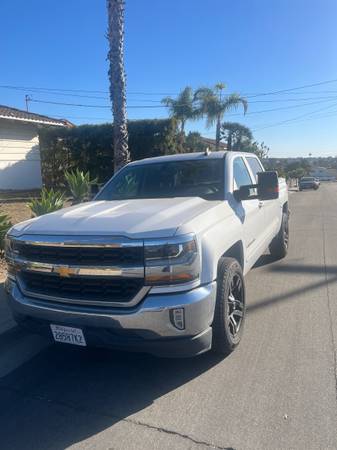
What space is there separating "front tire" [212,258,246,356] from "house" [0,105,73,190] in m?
16.1

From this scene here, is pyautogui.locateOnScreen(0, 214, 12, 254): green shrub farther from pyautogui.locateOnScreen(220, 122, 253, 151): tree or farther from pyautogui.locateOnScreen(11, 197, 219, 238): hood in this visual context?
pyautogui.locateOnScreen(220, 122, 253, 151): tree

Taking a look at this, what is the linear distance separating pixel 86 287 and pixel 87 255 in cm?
26

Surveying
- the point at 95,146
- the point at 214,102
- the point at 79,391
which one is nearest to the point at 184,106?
the point at 214,102

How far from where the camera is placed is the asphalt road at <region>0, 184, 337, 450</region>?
272 centimetres

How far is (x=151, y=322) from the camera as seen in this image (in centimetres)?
296

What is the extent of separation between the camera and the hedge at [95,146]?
19938 mm

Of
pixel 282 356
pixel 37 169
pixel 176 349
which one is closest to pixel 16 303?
pixel 176 349

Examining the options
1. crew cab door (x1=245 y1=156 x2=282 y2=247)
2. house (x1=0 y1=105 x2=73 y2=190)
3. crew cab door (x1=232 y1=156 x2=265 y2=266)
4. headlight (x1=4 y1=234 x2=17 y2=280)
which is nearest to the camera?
headlight (x1=4 y1=234 x2=17 y2=280)

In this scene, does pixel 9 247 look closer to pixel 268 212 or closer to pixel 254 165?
pixel 268 212

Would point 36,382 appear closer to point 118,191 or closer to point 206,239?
point 206,239

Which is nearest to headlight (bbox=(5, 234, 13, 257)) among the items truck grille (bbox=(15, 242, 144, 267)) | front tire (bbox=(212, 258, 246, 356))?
truck grille (bbox=(15, 242, 144, 267))

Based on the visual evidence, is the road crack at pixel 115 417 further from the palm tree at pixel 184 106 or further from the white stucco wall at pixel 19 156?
the palm tree at pixel 184 106

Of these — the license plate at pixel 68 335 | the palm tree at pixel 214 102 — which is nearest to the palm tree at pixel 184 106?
the palm tree at pixel 214 102

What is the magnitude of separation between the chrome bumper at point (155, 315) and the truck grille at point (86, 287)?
0.28ft
